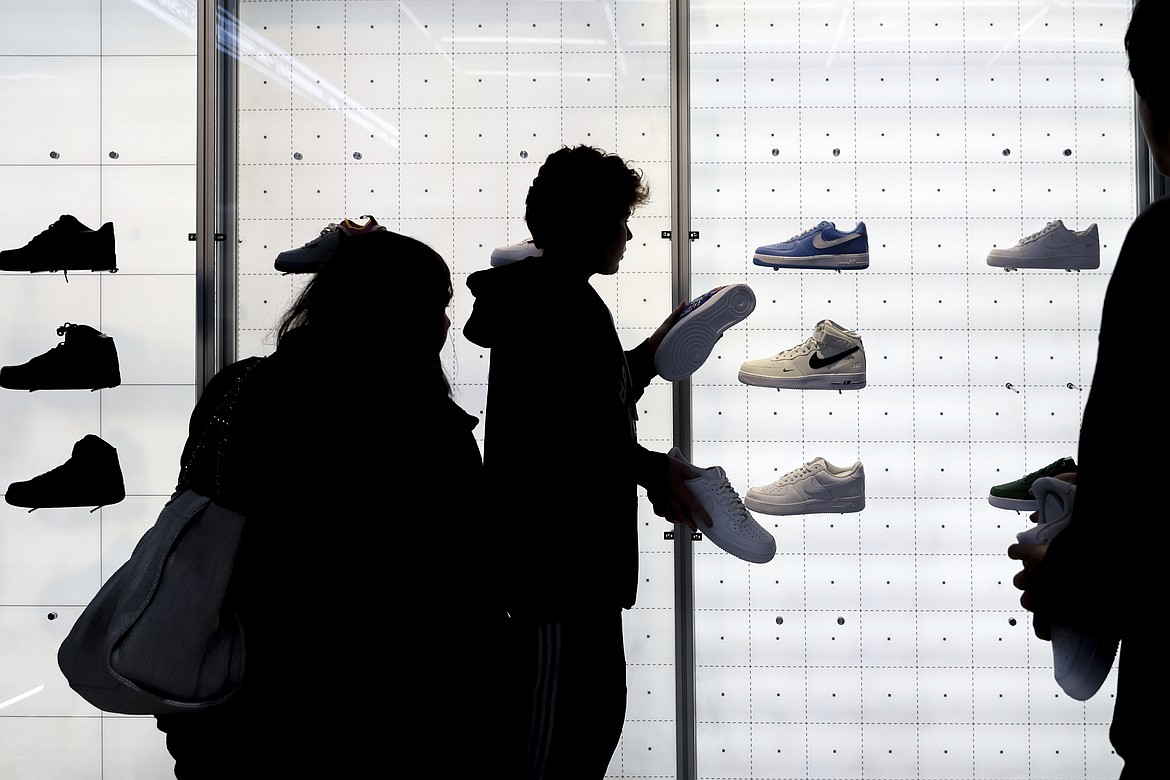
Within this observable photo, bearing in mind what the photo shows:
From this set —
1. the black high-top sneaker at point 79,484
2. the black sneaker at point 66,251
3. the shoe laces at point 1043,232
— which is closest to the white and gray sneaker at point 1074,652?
the shoe laces at point 1043,232

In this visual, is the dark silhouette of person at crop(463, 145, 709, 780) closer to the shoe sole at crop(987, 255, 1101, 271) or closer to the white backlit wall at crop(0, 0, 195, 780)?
the shoe sole at crop(987, 255, 1101, 271)

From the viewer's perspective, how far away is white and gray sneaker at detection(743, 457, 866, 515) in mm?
2754

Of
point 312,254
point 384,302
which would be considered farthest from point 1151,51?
point 312,254

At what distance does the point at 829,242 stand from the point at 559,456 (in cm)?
142

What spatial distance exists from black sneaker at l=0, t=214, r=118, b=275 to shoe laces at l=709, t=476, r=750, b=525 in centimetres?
218

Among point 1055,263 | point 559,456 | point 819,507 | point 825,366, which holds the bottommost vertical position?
point 819,507

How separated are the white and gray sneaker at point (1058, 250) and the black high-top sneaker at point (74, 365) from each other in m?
2.99

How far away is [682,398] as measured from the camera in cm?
291

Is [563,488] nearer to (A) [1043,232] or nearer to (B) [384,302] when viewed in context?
(B) [384,302]

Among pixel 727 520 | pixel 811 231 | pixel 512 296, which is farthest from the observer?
pixel 811 231

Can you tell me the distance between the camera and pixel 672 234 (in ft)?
9.57

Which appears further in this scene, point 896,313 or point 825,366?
point 896,313

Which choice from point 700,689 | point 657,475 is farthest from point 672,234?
point 700,689

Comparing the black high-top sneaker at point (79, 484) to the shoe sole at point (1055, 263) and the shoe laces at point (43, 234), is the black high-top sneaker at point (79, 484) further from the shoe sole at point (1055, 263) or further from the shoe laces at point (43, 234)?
the shoe sole at point (1055, 263)
